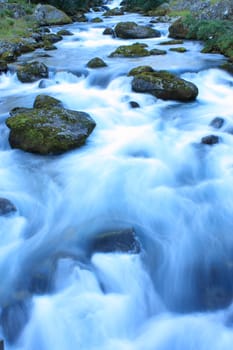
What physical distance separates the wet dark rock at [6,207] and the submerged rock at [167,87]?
5.06m

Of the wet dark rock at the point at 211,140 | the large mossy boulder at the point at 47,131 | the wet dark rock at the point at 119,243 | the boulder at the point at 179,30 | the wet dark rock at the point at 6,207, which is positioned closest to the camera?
the wet dark rock at the point at 119,243

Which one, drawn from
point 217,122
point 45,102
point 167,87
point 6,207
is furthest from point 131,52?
point 6,207

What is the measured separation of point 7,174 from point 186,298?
3.63 m

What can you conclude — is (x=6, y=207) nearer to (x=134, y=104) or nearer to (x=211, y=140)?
(x=211, y=140)

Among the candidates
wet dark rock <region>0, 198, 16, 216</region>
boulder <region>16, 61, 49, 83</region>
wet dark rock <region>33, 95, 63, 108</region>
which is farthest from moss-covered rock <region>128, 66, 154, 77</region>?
wet dark rock <region>0, 198, 16, 216</region>

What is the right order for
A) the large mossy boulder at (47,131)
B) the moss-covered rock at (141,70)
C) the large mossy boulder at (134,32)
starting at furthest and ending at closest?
Result: the large mossy boulder at (134,32)
the moss-covered rock at (141,70)
the large mossy boulder at (47,131)

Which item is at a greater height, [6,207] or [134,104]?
[6,207]

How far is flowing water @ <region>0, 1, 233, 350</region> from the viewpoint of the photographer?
3490 mm

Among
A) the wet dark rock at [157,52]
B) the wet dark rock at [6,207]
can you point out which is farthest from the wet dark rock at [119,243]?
the wet dark rock at [157,52]

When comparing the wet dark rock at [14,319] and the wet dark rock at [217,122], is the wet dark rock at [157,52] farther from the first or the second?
the wet dark rock at [14,319]

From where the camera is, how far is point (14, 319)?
3.47 m

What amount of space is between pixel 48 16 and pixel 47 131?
18.8m

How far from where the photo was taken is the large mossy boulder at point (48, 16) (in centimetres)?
2161

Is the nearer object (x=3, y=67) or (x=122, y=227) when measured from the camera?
(x=122, y=227)
